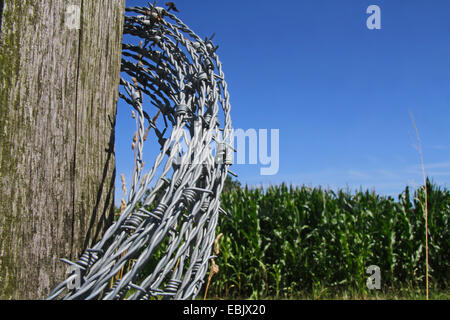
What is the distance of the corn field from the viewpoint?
548 centimetres

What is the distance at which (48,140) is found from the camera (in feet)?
3.76

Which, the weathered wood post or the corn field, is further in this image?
the corn field

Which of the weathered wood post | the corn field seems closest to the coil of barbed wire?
the weathered wood post

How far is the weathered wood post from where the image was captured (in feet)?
3.58

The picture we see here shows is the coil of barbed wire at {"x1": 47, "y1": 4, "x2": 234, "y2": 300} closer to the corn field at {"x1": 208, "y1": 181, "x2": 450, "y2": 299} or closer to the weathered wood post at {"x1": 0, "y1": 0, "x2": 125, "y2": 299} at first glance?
the weathered wood post at {"x1": 0, "y1": 0, "x2": 125, "y2": 299}

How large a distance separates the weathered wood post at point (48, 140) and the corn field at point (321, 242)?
4.13 m

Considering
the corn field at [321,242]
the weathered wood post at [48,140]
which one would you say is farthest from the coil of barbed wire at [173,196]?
the corn field at [321,242]

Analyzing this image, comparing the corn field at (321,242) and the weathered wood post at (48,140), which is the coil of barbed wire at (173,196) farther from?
the corn field at (321,242)

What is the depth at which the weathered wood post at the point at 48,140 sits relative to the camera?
1.09 metres

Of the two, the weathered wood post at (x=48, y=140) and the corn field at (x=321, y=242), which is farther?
the corn field at (x=321, y=242)

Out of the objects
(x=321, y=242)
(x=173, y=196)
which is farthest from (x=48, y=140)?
(x=321, y=242)

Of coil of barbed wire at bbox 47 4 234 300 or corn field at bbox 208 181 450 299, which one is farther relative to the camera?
corn field at bbox 208 181 450 299

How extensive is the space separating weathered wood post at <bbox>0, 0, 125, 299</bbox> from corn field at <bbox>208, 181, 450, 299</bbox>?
4126mm

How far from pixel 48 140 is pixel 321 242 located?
5.11 metres
